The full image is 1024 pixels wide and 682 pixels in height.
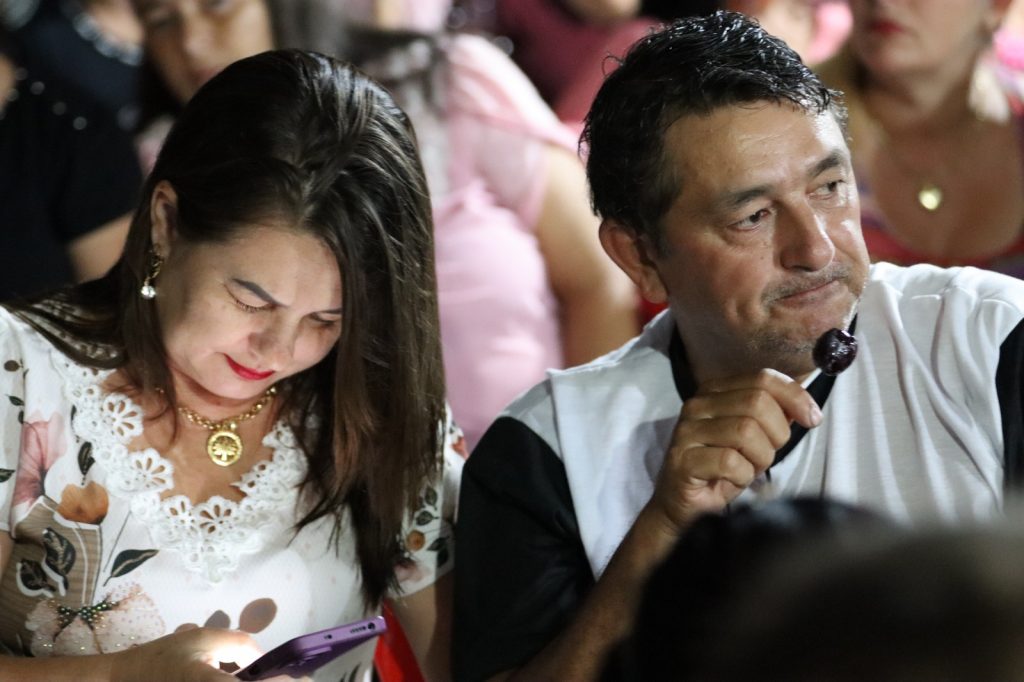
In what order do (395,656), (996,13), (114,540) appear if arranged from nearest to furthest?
(114,540) < (395,656) < (996,13)

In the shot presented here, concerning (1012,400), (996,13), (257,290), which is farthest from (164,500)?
(996,13)

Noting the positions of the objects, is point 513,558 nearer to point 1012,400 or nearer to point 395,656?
point 395,656

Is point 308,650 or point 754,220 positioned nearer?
point 308,650

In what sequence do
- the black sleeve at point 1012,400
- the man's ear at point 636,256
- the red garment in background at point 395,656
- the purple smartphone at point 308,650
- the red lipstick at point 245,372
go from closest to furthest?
the purple smartphone at point 308,650
the black sleeve at point 1012,400
the red lipstick at point 245,372
the man's ear at point 636,256
the red garment in background at point 395,656

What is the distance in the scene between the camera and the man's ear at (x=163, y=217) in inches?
66.4

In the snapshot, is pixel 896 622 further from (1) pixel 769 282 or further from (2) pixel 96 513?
(2) pixel 96 513

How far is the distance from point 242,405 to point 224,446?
0.06 metres

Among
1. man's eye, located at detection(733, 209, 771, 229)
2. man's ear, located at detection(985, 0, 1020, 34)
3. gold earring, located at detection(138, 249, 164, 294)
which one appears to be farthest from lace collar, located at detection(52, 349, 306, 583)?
man's ear, located at detection(985, 0, 1020, 34)

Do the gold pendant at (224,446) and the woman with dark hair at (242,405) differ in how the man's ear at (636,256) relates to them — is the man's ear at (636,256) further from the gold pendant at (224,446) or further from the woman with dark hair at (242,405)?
the gold pendant at (224,446)

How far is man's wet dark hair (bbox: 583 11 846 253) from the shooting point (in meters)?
1.64

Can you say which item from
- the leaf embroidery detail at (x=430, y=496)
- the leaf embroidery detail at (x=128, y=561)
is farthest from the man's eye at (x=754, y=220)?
the leaf embroidery detail at (x=128, y=561)

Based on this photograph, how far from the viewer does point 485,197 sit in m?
2.58

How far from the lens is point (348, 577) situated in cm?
175

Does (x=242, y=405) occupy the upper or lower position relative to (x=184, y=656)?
upper
